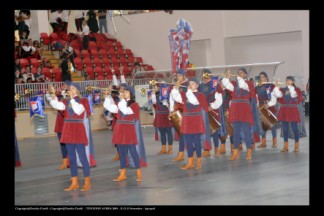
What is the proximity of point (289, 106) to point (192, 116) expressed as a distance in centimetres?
295

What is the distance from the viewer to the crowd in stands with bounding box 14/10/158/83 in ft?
72.5

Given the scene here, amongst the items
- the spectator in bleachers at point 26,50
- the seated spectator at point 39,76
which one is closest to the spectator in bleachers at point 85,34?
the spectator in bleachers at point 26,50

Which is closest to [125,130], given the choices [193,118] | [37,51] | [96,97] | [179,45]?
[193,118]

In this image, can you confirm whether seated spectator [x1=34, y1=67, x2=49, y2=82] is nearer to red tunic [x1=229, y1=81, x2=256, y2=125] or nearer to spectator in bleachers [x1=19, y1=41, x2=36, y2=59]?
spectator in bleachers [x1=19, y1=41, x2=36, y2=59]

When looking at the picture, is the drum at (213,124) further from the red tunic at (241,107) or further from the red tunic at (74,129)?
the red tunic at (74,129)

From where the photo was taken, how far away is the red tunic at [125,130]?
1036 cm

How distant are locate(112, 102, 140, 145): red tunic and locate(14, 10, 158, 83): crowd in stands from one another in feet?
34.4

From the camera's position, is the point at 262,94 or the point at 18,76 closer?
the point at 262,94

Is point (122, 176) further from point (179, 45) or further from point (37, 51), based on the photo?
point (37, 51)

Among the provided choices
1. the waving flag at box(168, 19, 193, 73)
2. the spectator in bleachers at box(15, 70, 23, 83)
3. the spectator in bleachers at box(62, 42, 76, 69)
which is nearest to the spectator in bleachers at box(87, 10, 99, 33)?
the spectator in bleachers at box(62, 42, 76, 69)

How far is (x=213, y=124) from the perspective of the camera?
13516 mm

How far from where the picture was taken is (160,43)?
27.3 meters

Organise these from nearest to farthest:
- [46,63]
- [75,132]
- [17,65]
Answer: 1. [75,132]
2. [17,65]
3. [46,63]
